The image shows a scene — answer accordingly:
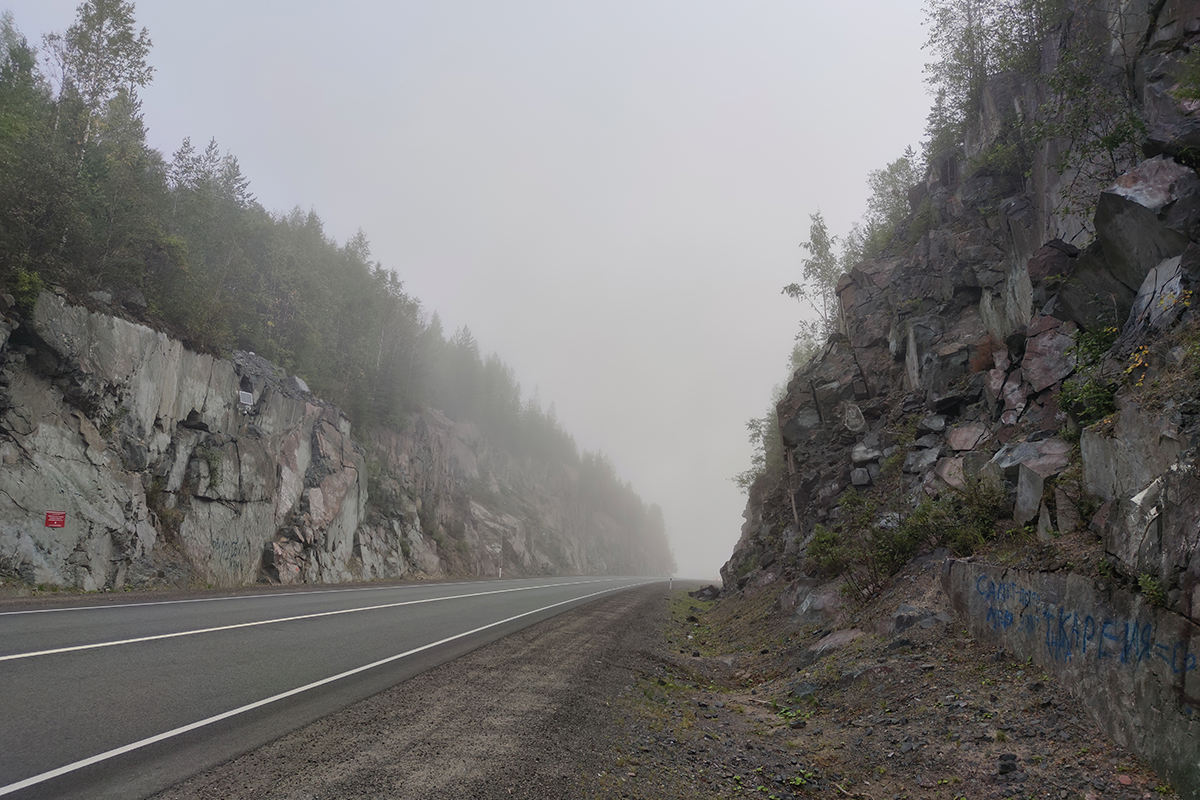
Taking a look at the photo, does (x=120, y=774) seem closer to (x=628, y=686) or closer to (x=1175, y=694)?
(x=628, y=686)

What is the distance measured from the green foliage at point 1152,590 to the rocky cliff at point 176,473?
74.6 feet

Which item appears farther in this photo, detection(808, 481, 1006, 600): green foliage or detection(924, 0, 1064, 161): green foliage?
detection(924, 0, 1064, 161): green foliage

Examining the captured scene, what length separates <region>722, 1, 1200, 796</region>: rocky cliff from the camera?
4.96m

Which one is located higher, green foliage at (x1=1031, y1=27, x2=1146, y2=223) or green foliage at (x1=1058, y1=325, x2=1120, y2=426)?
green foliage at (x1=1031, y1=27, x2=1146, y2=223)

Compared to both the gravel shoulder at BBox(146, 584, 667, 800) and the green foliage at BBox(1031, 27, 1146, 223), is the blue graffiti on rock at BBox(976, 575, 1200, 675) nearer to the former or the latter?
the gravel shoulder at BBox(146, 584, 667, 800)

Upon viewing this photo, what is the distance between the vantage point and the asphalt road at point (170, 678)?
13.9 feet

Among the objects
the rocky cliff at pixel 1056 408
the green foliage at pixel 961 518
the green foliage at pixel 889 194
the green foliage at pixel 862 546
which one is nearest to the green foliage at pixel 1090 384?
the rocky cliff at pixel 1056 408

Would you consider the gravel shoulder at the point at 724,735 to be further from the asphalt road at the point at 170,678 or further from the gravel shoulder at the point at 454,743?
the asphalt road at the point at 170,678

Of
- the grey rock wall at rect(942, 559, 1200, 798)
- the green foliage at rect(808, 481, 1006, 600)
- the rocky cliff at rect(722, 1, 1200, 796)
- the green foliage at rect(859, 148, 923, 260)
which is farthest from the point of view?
the green foliage at rect(859, 148, 923, 260)

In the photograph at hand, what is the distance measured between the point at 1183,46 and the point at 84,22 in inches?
1538

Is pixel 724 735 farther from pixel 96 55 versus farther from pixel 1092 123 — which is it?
pixel 96 55

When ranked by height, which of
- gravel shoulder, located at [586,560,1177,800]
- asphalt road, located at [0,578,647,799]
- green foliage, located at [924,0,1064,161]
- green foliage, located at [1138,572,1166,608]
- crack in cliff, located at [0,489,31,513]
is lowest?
gravel shoulder, located at [586,560,1177,800]

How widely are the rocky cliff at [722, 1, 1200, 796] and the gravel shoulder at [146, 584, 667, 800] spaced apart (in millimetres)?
4989

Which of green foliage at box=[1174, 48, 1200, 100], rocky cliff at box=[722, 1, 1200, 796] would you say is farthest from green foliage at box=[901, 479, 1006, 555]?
green foliage at box=[1174, 48, 1200, 100]
